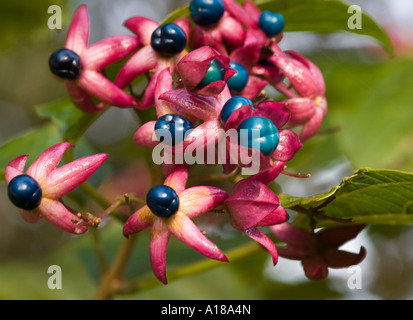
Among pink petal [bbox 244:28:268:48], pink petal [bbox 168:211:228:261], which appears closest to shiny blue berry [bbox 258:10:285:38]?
pink petal [bbox 244:28:268:48]

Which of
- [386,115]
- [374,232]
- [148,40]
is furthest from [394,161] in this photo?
[148,40]

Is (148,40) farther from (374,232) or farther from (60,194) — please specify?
(374,232)

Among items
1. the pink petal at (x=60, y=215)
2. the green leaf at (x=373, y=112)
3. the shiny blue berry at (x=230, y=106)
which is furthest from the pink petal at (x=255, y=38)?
the green leaf at (x=373, y=112)

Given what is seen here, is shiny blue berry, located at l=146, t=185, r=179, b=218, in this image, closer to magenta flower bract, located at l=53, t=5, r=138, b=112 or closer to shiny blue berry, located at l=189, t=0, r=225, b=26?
magenta flower bract, located at l=53, t=5, r=138, b=112

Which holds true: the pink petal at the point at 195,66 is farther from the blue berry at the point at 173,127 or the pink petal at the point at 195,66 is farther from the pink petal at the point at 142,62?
the pink petal at the point at 142,62

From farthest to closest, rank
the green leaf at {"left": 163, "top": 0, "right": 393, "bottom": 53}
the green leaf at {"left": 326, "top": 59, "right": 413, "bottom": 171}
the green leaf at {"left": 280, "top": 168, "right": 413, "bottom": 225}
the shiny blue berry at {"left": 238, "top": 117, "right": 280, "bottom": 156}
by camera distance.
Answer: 1. the green leaf at {"left": 326, "top": 59, "right": 413, "bottom": 171}
2. the green leaf at {"left": 163, "top": 0, "right": 393, "bottom": 53}
3. the green leaf at {"left": 280, "top": 168, "right": 413, "bottom": 225}
4. the shiny blue berry at {"left": 238, "top": 117, "right": 280, "bottom": 156}
